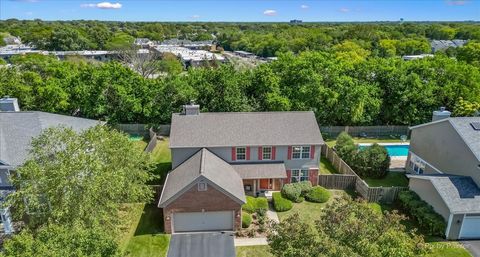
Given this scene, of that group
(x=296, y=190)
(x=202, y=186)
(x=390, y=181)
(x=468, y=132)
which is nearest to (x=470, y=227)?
(x=468, y=132)

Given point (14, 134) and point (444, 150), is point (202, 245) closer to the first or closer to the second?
point (14, 134)

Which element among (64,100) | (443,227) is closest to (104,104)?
(64,100)

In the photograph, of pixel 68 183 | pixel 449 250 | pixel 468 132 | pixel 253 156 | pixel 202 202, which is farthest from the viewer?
pixel 253 156

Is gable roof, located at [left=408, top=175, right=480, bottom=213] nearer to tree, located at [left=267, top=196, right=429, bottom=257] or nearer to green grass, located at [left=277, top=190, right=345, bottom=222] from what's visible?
green grass, located at [left=277, top=190, right=345, bottom=222]

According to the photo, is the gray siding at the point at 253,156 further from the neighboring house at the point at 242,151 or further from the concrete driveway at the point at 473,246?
the concrete driveway at the point at 473,246

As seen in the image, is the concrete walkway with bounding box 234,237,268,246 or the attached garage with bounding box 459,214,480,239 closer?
the concrete walkway with bounding box 234,237,268,246

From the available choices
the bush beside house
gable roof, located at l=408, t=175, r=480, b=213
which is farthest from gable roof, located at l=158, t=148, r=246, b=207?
gable roof, located at l=408, t=175, r=480, b=213
